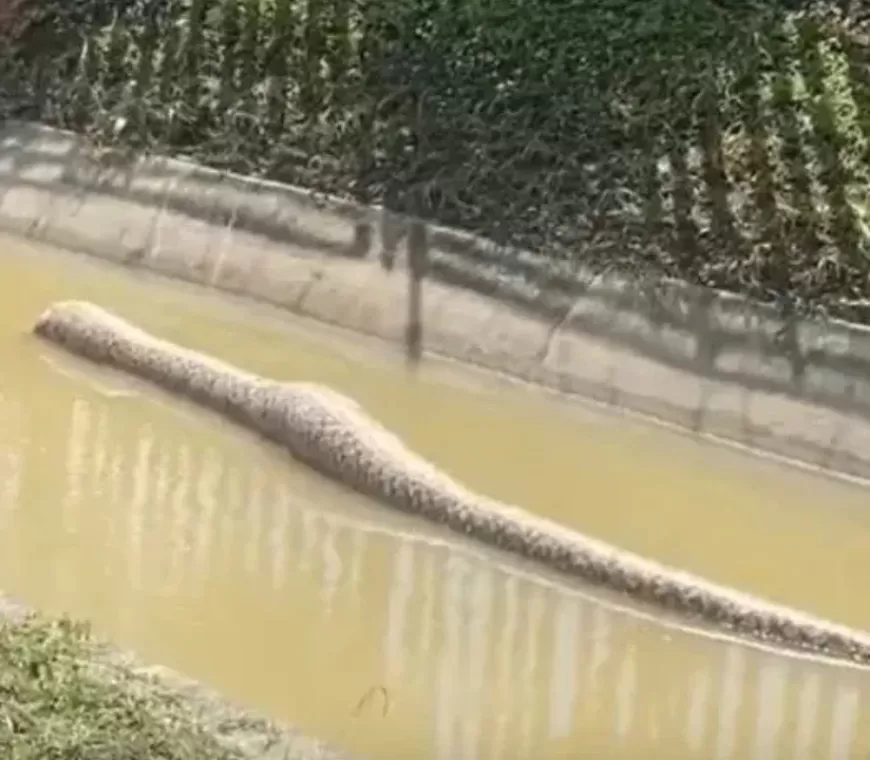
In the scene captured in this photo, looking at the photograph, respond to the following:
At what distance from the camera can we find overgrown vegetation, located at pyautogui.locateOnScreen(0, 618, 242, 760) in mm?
A: 3771

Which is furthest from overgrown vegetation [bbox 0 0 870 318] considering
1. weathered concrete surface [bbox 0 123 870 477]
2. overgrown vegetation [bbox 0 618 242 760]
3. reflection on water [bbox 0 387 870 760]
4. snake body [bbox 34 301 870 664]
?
overgrown vegetation [bbox 0 618 242 760]

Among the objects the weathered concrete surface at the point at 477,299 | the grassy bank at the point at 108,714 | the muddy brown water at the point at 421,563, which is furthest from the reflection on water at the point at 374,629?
the weathered concrete surface at the point at 477,299

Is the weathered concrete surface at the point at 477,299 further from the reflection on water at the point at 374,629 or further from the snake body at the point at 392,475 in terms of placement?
the reflection on water at the point at 374,629

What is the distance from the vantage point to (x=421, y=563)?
5.00 m

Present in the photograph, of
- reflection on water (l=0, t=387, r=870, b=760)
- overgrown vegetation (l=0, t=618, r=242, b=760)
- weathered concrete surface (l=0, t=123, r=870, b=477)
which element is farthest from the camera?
weathered concrete surface (l=0, t=123, r=870, b=477)

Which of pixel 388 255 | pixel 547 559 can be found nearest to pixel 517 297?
pixel 388 255

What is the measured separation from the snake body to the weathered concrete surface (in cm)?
51

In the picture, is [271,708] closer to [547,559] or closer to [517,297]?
[547,559]

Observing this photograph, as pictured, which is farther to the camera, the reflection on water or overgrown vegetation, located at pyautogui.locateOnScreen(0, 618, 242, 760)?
the reflection on water

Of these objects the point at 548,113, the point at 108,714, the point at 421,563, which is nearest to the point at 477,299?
the point at 548,113

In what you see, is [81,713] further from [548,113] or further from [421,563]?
[548,113]

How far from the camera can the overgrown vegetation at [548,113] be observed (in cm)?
605

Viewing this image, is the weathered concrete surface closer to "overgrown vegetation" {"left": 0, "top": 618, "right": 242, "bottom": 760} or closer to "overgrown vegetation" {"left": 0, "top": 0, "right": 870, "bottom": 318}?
"overgrown vegetation" {"left": 0, "top": 0, "right": 870, "bottom": 318}

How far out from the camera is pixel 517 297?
616 centimetres
